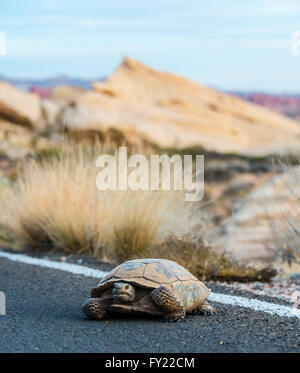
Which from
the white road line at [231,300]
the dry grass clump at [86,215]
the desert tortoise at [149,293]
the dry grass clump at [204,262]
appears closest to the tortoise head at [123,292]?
the desert tortoise at [149,293]

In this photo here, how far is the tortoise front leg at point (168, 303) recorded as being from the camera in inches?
169

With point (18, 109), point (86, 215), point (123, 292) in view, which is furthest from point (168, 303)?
point (18, 109)

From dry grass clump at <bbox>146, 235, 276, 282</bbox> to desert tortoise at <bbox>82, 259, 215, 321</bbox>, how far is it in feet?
4.95

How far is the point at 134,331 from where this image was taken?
4105 mm

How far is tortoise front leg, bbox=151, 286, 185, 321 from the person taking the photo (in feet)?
14.1

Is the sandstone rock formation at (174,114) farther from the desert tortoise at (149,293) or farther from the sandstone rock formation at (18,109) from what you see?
the desert tortoise at (149,293)

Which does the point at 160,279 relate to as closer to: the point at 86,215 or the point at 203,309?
the point at 203,309

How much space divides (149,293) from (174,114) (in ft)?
72.1

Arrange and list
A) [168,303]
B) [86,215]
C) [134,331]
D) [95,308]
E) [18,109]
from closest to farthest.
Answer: [134,331]
[168,303]
[95,308]
[86,215]
[18,109]

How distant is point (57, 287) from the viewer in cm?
585

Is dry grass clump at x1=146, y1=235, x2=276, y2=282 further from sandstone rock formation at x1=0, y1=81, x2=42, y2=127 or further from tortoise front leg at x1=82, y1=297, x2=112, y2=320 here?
sandstone rock formation at x1=0, y1=81, x2=42, y2=127

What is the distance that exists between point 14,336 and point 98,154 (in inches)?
181
